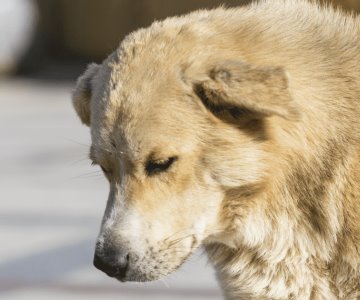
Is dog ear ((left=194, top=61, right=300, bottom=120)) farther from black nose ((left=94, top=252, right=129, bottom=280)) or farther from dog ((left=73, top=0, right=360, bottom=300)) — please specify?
black nose ((left=94, top=252, right=129, bottom=280))

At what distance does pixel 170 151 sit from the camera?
459cm

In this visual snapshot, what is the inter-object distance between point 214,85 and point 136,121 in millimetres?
351

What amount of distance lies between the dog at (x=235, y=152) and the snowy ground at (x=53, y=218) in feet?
2.58

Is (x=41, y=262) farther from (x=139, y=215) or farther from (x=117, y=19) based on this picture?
(x=117, y=19)

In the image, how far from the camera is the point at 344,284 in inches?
187

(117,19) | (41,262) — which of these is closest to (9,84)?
(117,19)

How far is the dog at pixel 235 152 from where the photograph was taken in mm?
4625

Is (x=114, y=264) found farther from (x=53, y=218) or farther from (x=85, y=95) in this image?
(x=53, y=218)

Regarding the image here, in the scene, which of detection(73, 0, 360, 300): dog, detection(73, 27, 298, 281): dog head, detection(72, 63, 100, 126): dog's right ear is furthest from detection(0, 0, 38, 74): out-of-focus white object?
detection(73, 27, 298, 281): dog head

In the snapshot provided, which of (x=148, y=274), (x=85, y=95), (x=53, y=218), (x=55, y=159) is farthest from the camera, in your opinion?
(x=55, y=159)

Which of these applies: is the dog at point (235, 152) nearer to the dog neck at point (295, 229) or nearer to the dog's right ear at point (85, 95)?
the dog neck at point (295, 229)

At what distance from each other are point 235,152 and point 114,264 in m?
0.68

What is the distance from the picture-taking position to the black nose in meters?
4.64

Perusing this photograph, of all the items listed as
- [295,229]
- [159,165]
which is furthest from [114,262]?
[295,229]
